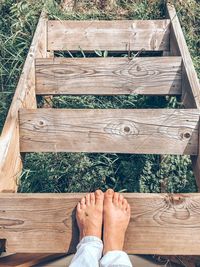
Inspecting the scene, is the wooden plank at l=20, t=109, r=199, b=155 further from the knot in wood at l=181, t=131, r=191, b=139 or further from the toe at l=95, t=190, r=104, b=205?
the toe at l=95, t=190, r=104, b=205

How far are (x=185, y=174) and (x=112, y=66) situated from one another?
76 centimetres

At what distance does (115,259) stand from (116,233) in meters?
0.11

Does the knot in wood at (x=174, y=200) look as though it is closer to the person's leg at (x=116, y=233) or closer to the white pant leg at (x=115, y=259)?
the person's leg at (x=116, y=233)

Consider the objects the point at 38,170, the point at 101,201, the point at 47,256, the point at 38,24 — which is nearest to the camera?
the point at 101,201

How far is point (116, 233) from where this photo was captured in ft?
5.81

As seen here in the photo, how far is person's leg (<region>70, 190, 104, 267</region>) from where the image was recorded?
167 cm

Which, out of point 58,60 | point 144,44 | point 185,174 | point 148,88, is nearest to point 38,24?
point 58,60

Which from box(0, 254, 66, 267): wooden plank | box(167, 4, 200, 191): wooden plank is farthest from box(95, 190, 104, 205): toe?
box(167, 4, 200, 191): wooden plank

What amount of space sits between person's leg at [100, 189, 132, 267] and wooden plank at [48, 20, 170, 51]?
5.18 feet

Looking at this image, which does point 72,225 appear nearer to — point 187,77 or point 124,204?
point 124,204

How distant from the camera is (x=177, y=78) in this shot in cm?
270

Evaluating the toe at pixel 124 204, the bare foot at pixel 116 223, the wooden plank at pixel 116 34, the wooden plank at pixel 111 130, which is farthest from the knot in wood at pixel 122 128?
the wooden plank at pixel 116 34

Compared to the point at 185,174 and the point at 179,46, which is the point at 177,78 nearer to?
the point at 179,46

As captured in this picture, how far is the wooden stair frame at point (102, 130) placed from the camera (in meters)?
1.70
